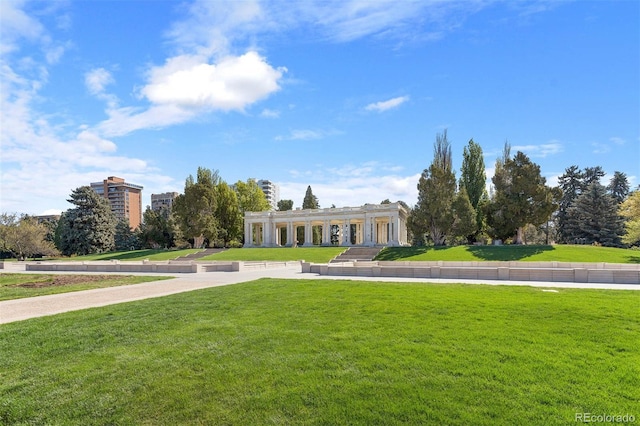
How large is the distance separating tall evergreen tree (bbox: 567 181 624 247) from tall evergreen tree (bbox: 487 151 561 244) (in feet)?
48.8

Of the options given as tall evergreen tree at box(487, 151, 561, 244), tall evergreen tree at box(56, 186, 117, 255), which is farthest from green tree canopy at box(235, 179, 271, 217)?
tall evergreen tree at box(487, 151, 561, 244)

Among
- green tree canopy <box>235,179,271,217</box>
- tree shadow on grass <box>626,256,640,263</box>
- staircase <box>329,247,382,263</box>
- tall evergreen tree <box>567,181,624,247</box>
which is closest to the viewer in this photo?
tree shadow on grass <box>626,256,640,263</box>

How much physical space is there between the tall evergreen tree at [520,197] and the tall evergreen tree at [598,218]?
14.9m

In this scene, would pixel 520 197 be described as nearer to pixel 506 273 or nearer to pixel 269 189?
pixel 506 273

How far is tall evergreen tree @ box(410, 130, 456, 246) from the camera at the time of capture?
159 ft

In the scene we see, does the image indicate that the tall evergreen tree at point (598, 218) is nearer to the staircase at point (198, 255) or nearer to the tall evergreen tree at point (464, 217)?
the tall evergreen tree at point (464, 217)

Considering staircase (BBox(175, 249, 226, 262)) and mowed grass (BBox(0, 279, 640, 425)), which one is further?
staircase (BBox(175, 249, 226, 262))

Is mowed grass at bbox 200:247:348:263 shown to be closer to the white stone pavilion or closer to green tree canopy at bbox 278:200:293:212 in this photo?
the white stone pavilion

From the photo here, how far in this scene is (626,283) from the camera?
16.7m

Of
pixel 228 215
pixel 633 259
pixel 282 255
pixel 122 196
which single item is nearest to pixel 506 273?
pixel 633 259

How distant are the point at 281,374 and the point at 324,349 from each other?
3.92 feet

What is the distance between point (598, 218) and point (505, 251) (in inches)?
1057

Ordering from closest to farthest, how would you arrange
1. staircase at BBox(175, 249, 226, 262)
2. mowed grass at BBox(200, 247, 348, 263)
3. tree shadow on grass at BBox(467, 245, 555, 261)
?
tree shadow on grass at BBox(467, 245, 555, 261) < mowed grass at BBox(200, 247, 348, 263) < staircase at BBox(175, 249, 226, 262)

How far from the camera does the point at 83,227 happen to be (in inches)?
2606
